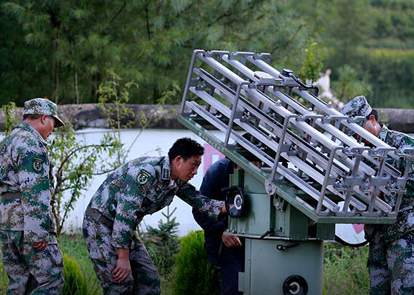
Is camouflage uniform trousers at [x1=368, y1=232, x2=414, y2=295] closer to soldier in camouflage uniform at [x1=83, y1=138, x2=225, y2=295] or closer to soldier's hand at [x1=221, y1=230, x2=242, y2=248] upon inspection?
soldier's hand at [x1=221, y1=230, x2=242, y2=248]

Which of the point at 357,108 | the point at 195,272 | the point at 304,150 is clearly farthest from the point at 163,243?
the point at 304,150

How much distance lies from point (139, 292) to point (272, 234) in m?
1.41

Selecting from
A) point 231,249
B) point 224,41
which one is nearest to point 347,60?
point 224,41

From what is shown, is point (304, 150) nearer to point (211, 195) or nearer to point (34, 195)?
point (211, 195)

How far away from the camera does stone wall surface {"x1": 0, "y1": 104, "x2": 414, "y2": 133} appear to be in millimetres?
8523

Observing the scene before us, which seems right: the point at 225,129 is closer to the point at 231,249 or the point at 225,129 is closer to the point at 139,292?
the point at 231,249

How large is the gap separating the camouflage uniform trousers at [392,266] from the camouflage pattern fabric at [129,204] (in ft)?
Answer: 4.22

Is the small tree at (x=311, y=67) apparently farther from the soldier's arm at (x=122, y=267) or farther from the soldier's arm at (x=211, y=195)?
the soldier's arm at (x=122, y=267)

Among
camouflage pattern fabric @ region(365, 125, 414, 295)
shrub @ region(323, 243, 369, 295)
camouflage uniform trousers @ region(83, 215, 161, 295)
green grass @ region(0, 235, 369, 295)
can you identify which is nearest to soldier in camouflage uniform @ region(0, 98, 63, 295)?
camouflage uniform trousers @ region(83, 215, 161, 295)

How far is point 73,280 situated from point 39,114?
139 centimetres

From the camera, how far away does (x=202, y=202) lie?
5.93 meters

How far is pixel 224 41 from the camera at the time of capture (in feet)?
35.8

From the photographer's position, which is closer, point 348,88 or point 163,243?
point 163,243

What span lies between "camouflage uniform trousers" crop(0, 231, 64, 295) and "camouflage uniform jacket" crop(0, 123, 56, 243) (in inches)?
3.3
